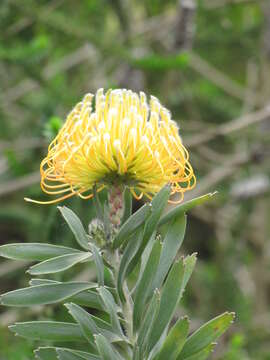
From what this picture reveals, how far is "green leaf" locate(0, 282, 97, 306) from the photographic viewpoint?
66cm

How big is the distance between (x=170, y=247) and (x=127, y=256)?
59 millimetres

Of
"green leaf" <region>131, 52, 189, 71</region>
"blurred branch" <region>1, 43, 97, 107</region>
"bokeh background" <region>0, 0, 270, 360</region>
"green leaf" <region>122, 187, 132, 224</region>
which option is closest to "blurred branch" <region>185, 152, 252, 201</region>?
"bokeh background" <region>0, 0, 270, 360</region>

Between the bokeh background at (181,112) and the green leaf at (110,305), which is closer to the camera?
the green leaf at (110,305)

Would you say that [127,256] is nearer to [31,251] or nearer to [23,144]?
[31,251]

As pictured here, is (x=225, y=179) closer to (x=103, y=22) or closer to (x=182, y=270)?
(x=103, y=22)

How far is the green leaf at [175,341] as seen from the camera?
65cm

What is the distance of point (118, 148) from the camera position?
761 millimetres

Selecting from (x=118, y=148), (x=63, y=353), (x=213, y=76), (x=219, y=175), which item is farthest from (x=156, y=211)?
(x=213, y=76)

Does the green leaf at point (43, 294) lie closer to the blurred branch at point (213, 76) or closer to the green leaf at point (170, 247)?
the green leaf at point (170, 247)

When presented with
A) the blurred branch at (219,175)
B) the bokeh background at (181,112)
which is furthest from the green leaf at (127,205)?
the blurred branch at (219,175)

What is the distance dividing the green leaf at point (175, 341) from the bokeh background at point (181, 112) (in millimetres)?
557

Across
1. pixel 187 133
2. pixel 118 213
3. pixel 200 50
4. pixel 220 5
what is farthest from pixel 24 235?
pixel 118 213

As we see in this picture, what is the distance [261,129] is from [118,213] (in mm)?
1702

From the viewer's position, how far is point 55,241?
121cm
